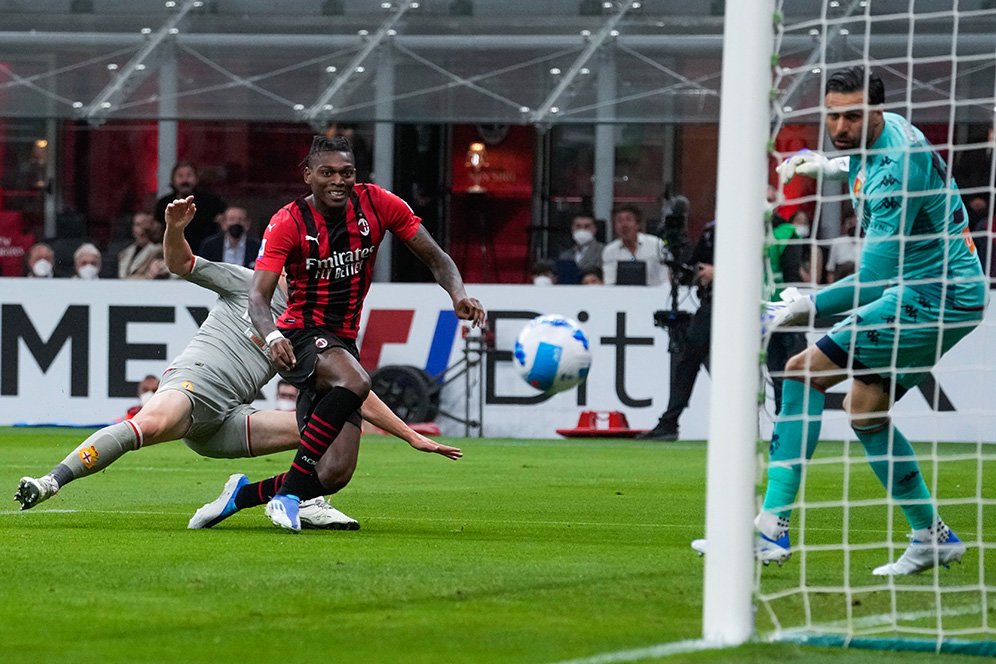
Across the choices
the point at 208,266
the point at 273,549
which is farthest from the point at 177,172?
the point at 273,549

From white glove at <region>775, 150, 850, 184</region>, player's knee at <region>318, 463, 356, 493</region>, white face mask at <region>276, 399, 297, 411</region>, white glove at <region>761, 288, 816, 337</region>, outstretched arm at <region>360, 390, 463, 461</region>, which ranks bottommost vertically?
white face mask at <region>276, 399, 297, 411</region>

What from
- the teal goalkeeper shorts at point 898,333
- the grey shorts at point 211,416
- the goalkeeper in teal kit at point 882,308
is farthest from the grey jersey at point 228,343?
the teal goalkeeper shorts at point 898,333

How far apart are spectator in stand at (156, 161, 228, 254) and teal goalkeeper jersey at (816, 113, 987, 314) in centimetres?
1224

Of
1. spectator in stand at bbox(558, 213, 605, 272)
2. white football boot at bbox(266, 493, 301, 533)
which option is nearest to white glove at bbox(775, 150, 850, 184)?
white football boot at bbox(266, 493, 301, 533)

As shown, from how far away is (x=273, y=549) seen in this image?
22.3 feet

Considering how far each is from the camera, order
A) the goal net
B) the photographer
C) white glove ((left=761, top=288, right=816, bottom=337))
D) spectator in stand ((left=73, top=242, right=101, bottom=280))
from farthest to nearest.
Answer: spectator in stand ((left=73, top=242, right=101, bottom=280)) < the photographer < white glove ((left=761, top=288, right=816, bottom=337)) < the goal net

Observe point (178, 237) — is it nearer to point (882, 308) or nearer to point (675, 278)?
point (882, 308)

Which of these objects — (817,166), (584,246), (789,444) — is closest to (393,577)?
(789,444)

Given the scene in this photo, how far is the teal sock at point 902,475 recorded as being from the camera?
6.49 m

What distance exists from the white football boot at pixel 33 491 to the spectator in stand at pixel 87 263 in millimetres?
9535

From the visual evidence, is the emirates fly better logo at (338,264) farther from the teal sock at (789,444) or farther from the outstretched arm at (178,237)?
Result: the teal sock at (789,444)

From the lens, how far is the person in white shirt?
55.4 ft

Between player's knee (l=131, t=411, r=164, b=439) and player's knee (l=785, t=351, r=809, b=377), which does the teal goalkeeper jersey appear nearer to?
player's knee (l=785, t=351, r=809, b=377)

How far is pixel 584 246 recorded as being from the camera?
704 inches
